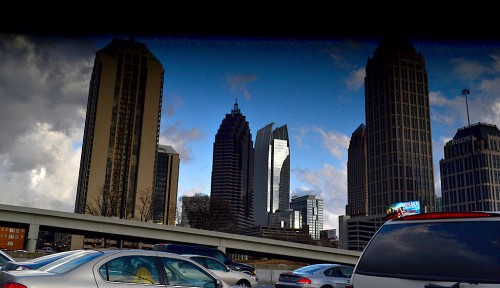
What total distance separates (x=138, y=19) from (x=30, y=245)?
52.4 metres

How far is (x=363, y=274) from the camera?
443cm

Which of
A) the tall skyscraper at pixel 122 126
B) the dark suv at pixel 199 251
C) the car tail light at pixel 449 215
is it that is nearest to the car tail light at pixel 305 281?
the dark suv at pixel 199 251

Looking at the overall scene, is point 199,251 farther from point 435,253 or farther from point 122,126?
point 122,126

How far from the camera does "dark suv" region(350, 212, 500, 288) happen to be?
3.84 metres

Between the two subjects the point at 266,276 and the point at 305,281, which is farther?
the point at 266,276

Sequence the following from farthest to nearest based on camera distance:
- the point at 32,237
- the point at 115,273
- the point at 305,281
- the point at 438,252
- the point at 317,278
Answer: the point at 32,237
the point at 317,278
the point at 305,281
the point at 115,273
the point at 438,252

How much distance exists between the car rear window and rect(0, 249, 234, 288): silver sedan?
12.0 ft

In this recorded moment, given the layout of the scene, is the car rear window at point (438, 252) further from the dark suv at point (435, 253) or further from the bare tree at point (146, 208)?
the bare tree at point (146, 208)

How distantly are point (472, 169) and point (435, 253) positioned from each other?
194 meters

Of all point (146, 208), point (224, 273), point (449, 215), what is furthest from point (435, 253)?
point (146, 208)

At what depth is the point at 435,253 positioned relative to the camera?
411 cm

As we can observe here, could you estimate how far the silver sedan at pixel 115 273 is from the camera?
628 centimetres

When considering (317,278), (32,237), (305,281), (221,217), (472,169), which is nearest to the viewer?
(305,281)

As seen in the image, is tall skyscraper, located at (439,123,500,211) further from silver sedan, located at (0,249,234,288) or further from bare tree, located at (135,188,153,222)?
silver sedan, located at (0,249,234,288)
